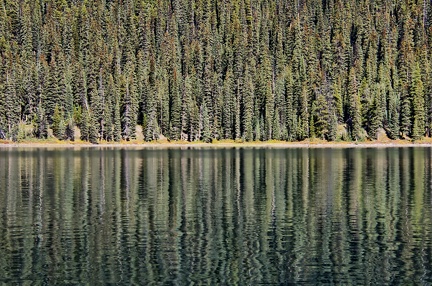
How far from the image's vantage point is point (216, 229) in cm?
5084

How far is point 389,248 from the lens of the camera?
4369cm

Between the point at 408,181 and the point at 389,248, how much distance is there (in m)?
45.0

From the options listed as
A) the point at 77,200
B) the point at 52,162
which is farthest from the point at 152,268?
the point at 52,162

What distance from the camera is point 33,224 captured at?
53.5 m

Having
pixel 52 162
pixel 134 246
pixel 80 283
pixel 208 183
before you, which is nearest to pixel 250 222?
pixel 134 246

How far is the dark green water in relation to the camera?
123ft

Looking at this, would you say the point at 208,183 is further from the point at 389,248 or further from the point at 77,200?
the point at 389,248

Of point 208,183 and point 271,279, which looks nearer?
point 271,279

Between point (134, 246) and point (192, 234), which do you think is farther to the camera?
point (192, 234)

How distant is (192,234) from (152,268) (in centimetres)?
1029

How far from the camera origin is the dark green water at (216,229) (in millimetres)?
37594

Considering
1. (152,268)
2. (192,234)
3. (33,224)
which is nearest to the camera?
(152,268)

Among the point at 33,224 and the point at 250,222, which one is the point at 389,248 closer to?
the point at 250,222

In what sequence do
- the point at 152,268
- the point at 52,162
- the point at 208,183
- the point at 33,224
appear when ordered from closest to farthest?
the point at 152,268, the point at 33,224, the point at 208,183, the point at 52,162
